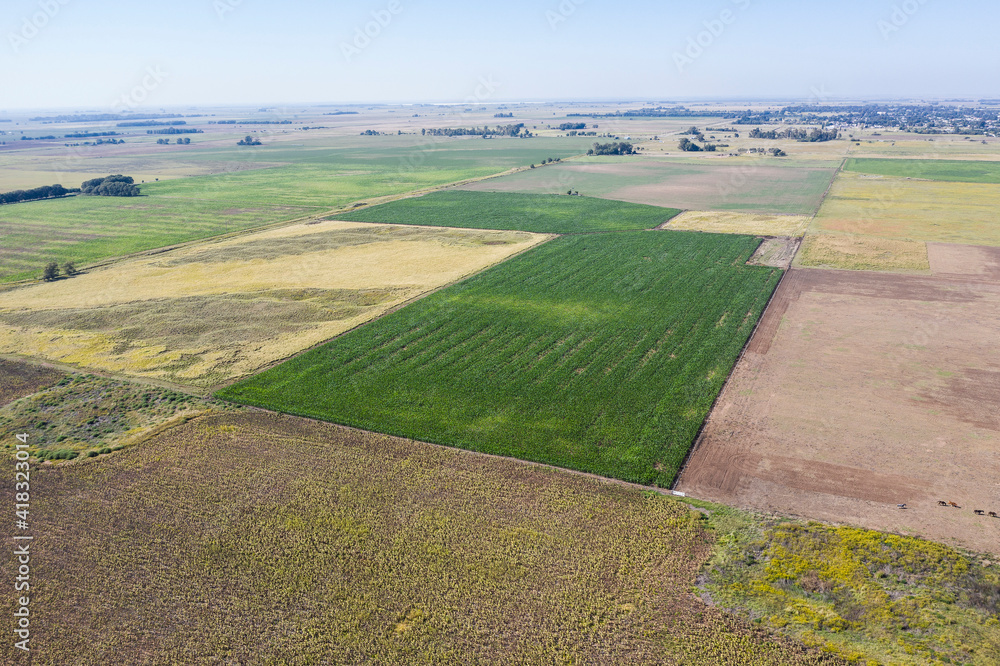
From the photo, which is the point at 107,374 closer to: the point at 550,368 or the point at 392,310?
the point at 392,310

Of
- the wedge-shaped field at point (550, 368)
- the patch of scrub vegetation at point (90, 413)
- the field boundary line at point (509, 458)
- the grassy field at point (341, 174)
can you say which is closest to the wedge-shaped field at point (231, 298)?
the patch of scrub vegetation at point (90, 413)

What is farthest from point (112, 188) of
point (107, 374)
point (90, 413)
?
point (90, 413)

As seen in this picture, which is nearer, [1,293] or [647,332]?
[647,332]

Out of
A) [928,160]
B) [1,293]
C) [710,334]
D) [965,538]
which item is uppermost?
[928,160]

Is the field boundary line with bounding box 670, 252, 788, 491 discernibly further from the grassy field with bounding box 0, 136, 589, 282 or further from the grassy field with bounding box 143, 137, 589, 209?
the grassy field with bounding box 143, 137, 589, 209

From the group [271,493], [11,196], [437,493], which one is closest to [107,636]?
[271,493]

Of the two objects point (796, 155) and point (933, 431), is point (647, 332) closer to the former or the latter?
point (933, 431)

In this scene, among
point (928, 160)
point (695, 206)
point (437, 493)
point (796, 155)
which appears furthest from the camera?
point (796, 155)

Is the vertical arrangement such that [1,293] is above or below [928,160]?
below
